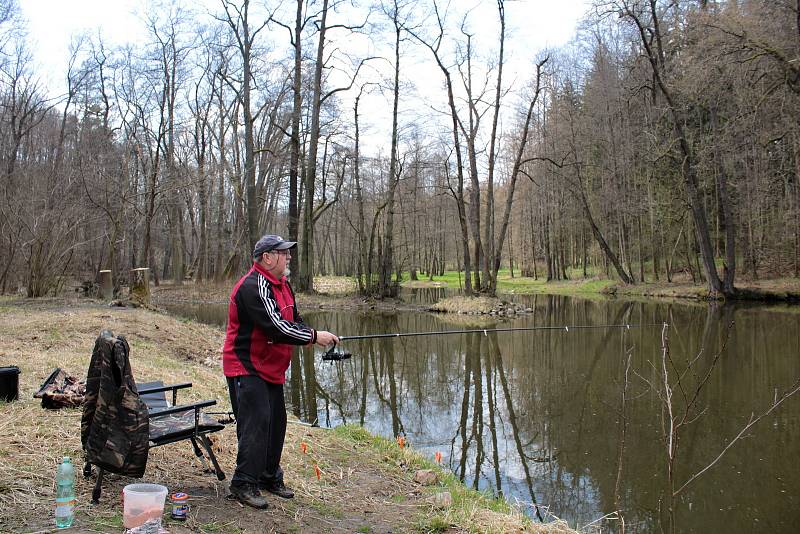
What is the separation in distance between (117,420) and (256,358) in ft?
2.80

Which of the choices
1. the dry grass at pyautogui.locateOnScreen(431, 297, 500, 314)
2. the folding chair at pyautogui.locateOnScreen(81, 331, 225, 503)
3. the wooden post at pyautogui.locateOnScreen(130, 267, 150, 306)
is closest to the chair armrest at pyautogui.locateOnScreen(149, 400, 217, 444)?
the folding chair at pyautogui.locateOnScreen(81, 331, 225, 503)

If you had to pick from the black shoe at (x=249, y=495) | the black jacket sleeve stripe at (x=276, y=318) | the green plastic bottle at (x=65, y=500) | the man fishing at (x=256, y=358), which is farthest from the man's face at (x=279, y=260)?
the green plastic bottle at (x=65, y=500)

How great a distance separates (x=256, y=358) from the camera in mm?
3869

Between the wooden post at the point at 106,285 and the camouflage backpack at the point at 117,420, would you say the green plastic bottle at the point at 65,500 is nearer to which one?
the camouflage backpack at the point at 117,420

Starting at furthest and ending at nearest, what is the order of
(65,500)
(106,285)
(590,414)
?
(106,285) → (590,414) → (65,500)

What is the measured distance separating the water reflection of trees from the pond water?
0.07 ft

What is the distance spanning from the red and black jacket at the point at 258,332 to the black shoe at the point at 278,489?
0.74 meters

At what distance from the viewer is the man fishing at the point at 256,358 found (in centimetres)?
382

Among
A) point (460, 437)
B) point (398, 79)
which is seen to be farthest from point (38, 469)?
point (398, 79)

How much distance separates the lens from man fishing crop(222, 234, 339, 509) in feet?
12.5

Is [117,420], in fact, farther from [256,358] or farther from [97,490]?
[256,358]

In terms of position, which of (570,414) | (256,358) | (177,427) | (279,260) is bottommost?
(570,414)

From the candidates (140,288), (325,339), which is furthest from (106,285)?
(325,339)

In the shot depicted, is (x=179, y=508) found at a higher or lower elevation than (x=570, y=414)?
higher
